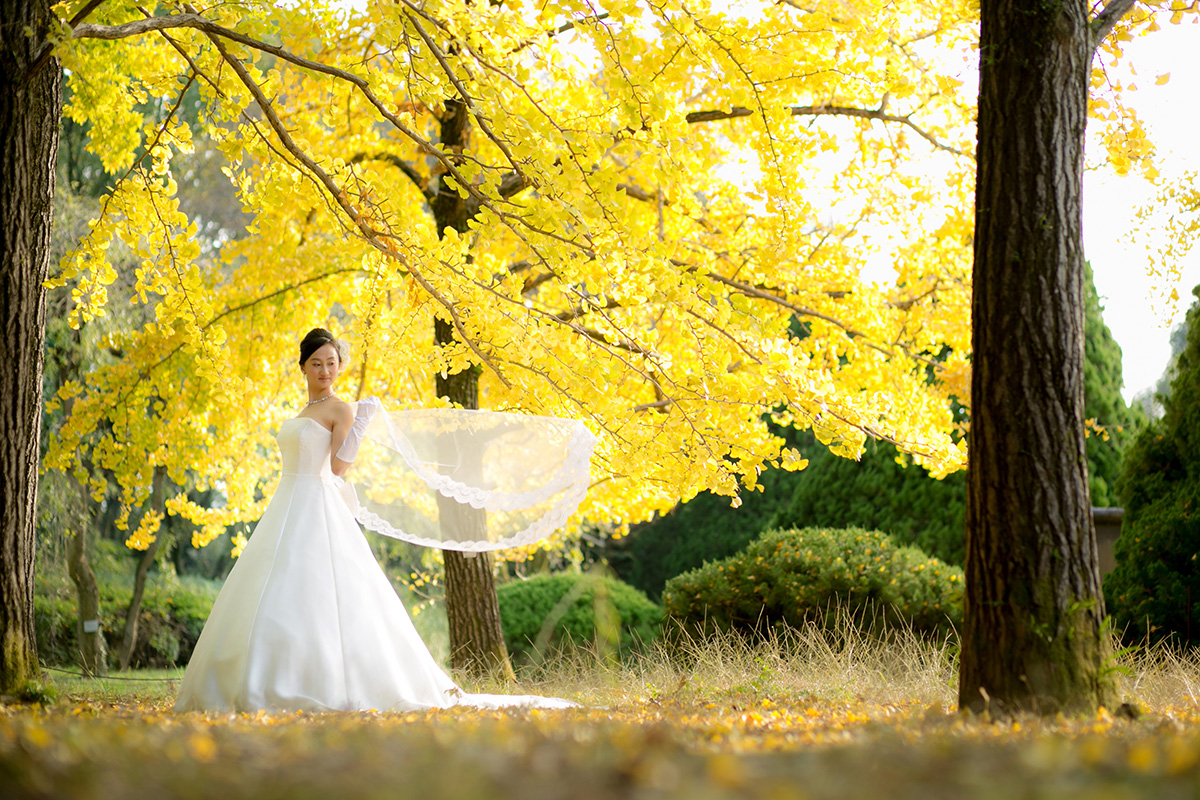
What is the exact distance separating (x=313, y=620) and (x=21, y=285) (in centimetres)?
224

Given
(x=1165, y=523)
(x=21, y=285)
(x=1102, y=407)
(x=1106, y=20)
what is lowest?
(x=1165, y=523)

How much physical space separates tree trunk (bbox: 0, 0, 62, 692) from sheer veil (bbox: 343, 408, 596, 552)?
1729 mm

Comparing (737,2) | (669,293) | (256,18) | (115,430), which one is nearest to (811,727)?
(669,293)

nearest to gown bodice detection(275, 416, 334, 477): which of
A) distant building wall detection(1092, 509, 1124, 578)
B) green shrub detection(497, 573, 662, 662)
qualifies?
green shrub detection(497, 573, 662, 662)

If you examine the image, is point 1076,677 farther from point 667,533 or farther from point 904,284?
point 667,533

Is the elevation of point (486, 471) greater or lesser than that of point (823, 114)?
lesser

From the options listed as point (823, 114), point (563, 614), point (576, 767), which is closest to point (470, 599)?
point (563, 614)

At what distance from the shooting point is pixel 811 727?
3408 millimetres

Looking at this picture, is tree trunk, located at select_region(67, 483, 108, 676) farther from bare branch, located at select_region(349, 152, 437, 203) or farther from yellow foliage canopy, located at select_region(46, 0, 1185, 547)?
bare branch, located at select_region(349, 152, 437, 203)

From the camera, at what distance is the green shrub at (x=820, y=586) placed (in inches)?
315

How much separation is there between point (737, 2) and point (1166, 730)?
5244 millimetres

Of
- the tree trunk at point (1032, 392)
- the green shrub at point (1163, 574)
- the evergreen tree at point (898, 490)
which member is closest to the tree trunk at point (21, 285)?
the tree trunk at point (1032, 392)

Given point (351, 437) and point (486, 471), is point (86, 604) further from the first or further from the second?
point (486, 471)

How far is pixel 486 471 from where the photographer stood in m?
5.69
